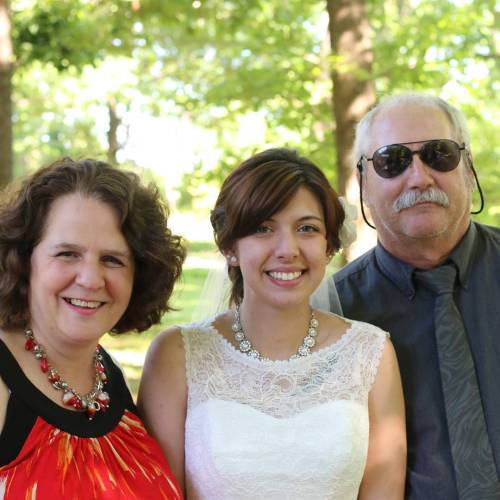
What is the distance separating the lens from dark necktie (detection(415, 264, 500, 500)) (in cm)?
275

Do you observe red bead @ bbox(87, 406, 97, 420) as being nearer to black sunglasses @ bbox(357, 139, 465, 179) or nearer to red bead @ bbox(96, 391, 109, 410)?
red bead @ bbox(96, 391, 109, 410)

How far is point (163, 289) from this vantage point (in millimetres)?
2771

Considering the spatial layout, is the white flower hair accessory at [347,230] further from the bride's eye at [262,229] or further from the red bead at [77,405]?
the red bead at [77,405]

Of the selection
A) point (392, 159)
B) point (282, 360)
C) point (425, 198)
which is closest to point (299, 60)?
point (392, 159)

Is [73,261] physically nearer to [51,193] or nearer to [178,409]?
[51,193]

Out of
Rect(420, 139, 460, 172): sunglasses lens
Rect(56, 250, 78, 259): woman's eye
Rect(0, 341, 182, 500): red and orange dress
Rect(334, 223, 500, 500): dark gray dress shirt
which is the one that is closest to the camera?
Rect(0, 341, 182, 500): red and orange dress

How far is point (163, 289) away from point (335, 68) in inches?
143

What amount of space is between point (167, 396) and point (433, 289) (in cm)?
116

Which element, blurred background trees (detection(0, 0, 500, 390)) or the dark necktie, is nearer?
the dark necktie

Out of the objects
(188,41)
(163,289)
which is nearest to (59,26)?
(188,41)

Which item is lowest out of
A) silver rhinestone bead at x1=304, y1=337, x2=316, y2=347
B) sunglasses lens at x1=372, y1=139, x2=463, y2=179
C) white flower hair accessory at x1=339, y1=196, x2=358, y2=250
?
silver rhinestone bead at x1=304, y1=337, x2=316, y2=347

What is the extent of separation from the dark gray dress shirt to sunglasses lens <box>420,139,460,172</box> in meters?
0.30

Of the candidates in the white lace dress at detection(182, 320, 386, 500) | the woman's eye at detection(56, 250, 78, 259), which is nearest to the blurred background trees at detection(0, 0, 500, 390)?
the white lace dress at detection(182, 320, 386, 500)

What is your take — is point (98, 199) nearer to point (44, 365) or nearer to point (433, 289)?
point (44, 365)
